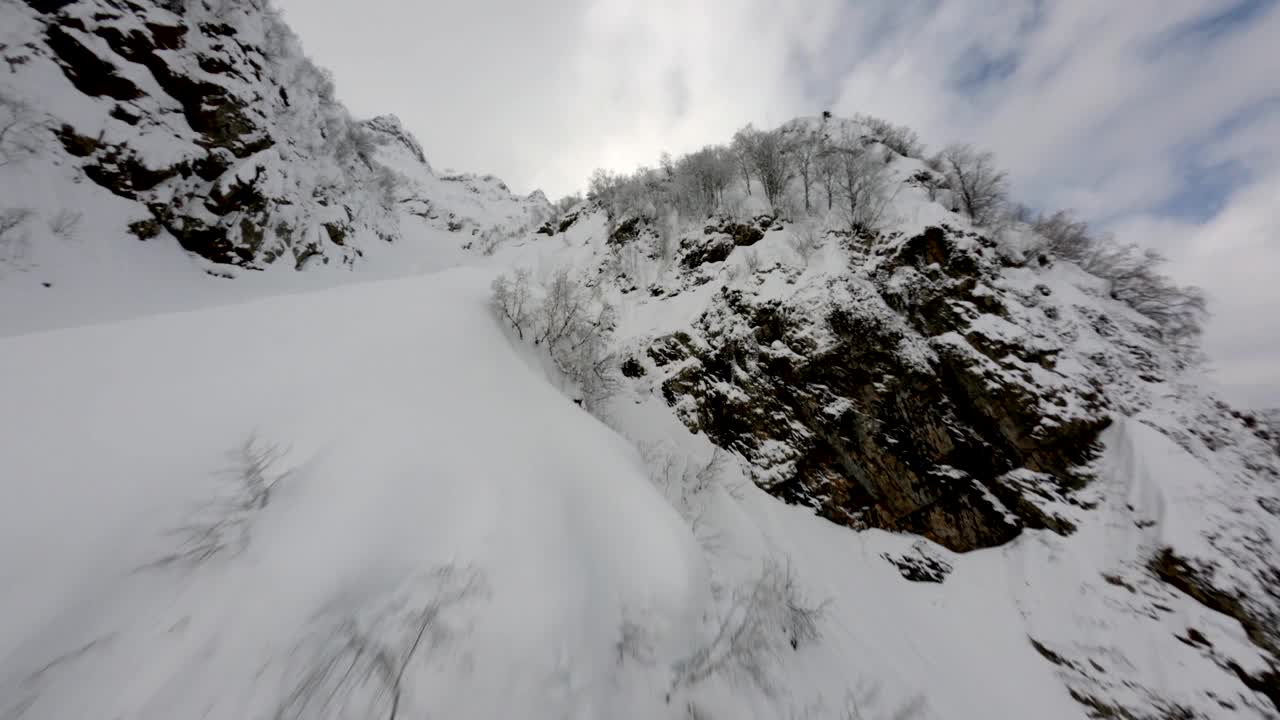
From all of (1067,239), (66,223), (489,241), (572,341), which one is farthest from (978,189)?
(489,241)

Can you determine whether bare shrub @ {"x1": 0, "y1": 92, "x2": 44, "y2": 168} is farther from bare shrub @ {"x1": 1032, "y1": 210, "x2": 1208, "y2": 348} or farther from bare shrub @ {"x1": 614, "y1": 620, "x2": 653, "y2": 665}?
bare shrub @ {"x1": 1032, "y1": 210, "x2": 1208, "y2": 348}

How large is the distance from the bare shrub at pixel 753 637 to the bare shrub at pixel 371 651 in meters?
1.63

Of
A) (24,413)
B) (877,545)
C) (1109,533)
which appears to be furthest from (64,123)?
(1109,533)

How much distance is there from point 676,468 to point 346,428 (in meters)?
5.95

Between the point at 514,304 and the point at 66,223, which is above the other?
the point at 514,304

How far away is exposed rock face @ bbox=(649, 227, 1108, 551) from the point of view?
7332mm

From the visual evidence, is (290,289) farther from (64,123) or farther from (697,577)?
(697,577)

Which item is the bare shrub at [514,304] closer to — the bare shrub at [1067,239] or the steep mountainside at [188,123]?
the steep mountainside at [188,123]

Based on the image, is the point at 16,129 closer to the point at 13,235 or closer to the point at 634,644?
the point at 13,235

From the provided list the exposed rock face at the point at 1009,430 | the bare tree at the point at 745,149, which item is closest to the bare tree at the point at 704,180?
the bare tree at the point at 745,149

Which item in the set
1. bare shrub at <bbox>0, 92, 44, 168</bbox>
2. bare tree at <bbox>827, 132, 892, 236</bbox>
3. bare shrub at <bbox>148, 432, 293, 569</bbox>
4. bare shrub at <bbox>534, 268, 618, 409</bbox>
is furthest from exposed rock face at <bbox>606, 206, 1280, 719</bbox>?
bare shrub at <bbox>0, 92, 44, 168</bbox>

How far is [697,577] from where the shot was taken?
120 inches

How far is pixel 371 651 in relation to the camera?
1.75 meters

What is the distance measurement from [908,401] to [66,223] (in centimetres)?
1738
